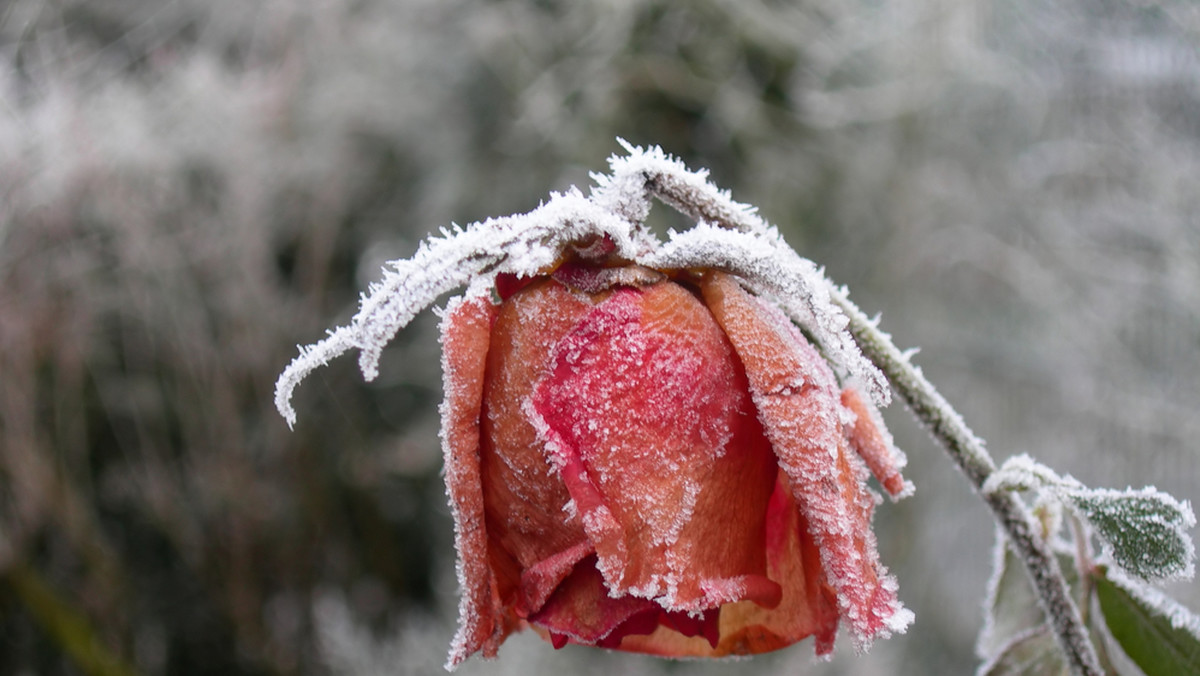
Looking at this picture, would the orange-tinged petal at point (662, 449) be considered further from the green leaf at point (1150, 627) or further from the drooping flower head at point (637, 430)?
the green leaf at point (1150, 627)

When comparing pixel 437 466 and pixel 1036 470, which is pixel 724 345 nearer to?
pixel 1036 470

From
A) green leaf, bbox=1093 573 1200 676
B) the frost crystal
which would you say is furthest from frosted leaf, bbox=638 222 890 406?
green leaf, bbox=1093 573 1200 676

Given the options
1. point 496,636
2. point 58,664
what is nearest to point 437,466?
point 58,664

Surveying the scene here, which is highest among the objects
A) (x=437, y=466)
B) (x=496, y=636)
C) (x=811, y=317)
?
(x=437, y=466)

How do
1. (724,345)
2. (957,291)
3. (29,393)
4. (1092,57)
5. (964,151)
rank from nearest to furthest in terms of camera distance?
1. (724,345)
2. (1092,57)
3. (29,393)
4. (964,151)
5. (957,291)

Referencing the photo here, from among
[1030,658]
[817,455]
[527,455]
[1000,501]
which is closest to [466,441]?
[527,455]

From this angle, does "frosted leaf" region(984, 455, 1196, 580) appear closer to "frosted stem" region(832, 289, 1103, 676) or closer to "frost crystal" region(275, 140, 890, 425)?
"frosted stem" region(832, 289, 1103, 676)

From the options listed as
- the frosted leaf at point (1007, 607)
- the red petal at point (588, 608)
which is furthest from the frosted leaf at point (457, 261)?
the frosted leaf at point (1007, 607)
